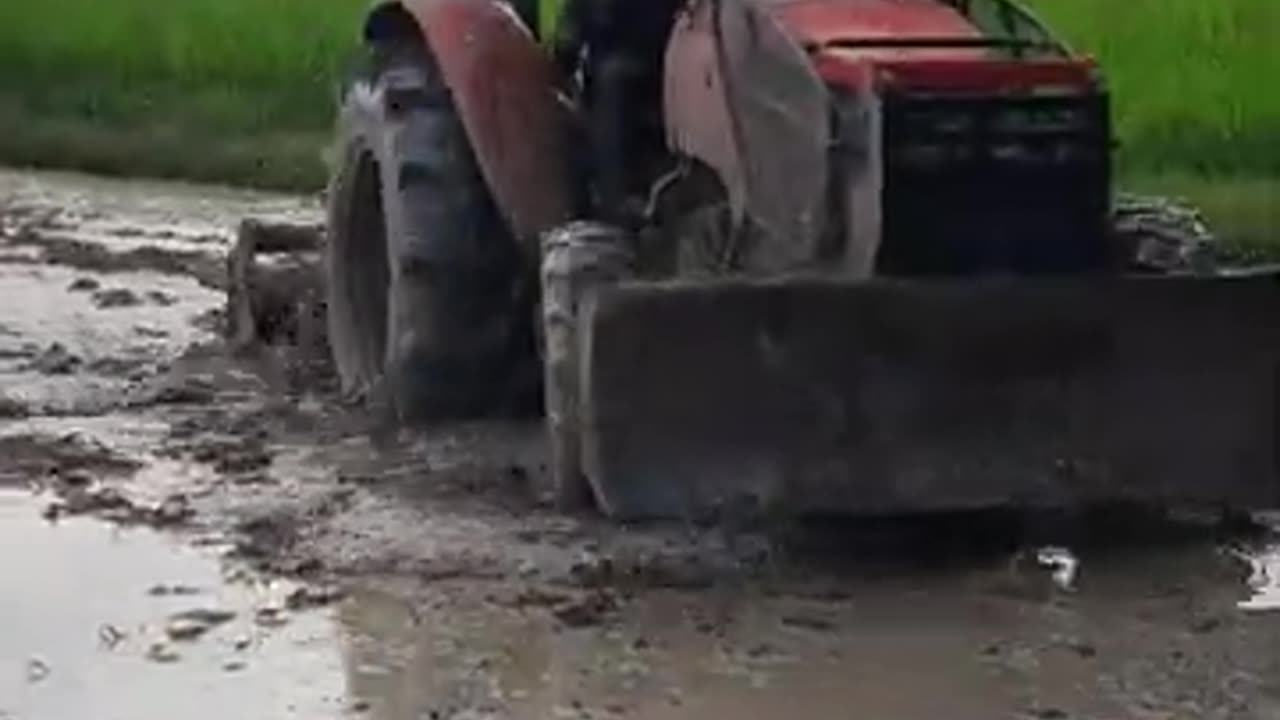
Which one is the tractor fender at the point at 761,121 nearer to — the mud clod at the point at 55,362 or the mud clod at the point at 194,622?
the mud clod at the point at 194,622

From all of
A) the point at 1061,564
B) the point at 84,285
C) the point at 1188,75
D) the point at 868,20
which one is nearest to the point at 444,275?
the point at 868,20

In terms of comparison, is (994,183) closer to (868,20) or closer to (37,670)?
(868,20)

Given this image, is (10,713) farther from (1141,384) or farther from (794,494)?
(1141,384)

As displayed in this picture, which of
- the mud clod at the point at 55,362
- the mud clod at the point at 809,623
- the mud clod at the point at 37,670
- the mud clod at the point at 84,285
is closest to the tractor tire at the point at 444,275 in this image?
the mud clod at the point at 55,362

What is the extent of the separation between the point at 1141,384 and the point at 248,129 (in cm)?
1118

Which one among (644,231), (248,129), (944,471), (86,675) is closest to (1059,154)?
(944,471)

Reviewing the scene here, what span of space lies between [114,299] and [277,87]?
693 cm

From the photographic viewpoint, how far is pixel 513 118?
28.6ft

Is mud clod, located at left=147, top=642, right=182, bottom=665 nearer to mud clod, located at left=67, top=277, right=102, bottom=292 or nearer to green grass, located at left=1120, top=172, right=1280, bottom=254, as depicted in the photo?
mud clod, located at left=67, top=277, right=102, bottom=292

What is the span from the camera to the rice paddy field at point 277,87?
49.9ft

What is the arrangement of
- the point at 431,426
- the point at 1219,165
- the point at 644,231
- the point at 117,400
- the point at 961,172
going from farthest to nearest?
the point at 1219,165
the point at 117,400
the point at 431,426
the point at 644,231
the point at 961,172

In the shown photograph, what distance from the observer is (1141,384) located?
746 centimetres

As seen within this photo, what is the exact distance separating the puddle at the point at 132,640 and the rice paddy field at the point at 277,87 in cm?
639

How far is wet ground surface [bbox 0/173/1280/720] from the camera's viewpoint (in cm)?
662
